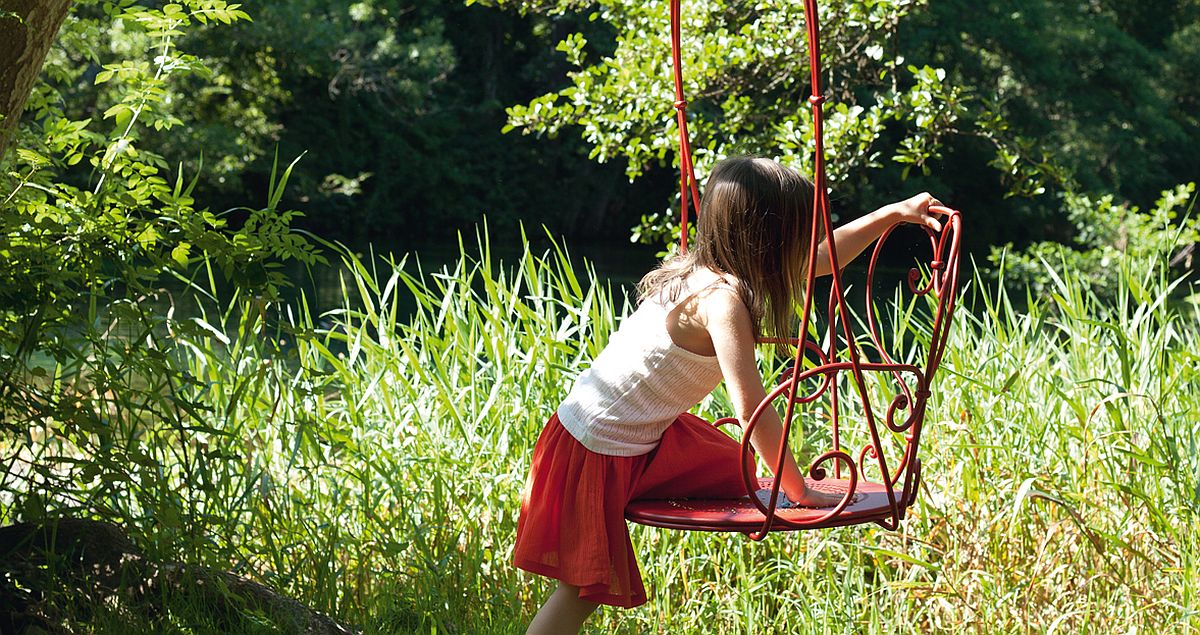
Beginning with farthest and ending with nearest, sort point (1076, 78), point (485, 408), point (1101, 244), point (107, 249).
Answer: point (1076, 78)
point (1101, 244)
point (485, 408)
point (107, 249)

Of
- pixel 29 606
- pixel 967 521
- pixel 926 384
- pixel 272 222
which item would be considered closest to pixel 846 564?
pixel 967 521

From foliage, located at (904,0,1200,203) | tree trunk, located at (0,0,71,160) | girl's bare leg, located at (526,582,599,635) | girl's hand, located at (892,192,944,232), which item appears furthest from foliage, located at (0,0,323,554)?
foliage, located at (904,0,1200,203)

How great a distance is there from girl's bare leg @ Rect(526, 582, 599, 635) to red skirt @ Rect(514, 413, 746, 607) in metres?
0.02

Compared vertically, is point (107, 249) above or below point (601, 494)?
above

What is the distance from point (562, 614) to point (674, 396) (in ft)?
1.32

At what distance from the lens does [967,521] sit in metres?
3.10

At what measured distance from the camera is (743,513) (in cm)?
185

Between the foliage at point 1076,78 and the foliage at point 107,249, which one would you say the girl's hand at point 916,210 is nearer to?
the foliage at point 107,249

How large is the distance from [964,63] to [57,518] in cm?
1888

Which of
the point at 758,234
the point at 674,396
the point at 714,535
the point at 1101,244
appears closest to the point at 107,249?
the point at 674,396

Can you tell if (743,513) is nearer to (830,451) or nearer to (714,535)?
(830,451)

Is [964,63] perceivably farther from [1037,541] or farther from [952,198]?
[1037,541]

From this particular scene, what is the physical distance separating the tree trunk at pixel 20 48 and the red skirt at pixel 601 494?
3.51ft

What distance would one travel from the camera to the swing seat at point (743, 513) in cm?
178
